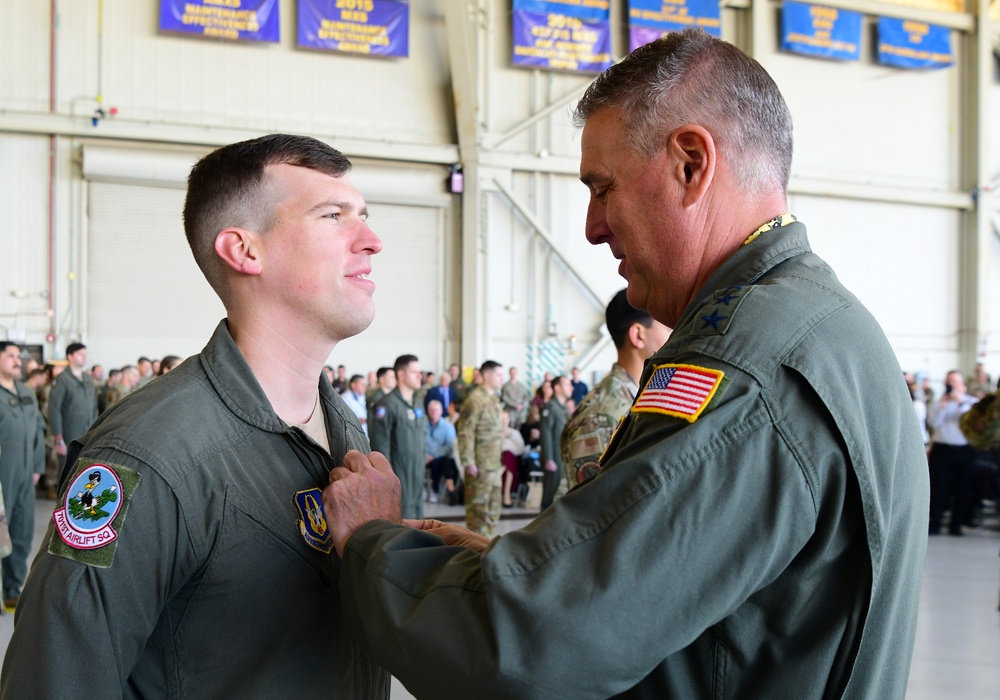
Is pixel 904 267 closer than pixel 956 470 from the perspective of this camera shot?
No

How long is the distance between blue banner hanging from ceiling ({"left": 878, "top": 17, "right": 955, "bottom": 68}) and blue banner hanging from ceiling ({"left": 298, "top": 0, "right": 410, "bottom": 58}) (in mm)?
8677

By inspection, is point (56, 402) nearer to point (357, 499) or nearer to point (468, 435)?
point (468, 435)

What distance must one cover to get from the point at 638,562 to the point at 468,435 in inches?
292

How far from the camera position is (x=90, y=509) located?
120 cm

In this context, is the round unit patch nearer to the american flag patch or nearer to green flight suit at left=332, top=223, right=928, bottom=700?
green flight suit at left=332, top=223, right=928, bottom=700

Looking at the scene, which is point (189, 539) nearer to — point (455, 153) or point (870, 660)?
point (870, 660)

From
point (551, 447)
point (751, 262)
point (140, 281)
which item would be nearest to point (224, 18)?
point (140, 281)

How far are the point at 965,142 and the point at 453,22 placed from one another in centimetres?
1027

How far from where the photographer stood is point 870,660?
3.27 feet

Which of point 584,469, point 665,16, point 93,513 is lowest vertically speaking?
point 584,469

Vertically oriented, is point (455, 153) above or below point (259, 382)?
above

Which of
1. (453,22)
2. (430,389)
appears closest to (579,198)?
(453,22)

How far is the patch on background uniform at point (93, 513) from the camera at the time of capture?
1184mm

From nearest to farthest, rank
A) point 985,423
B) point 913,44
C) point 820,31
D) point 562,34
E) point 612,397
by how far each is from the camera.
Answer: point 612,397
point 985,423
point 562,34
point 820,31
point 913,44
